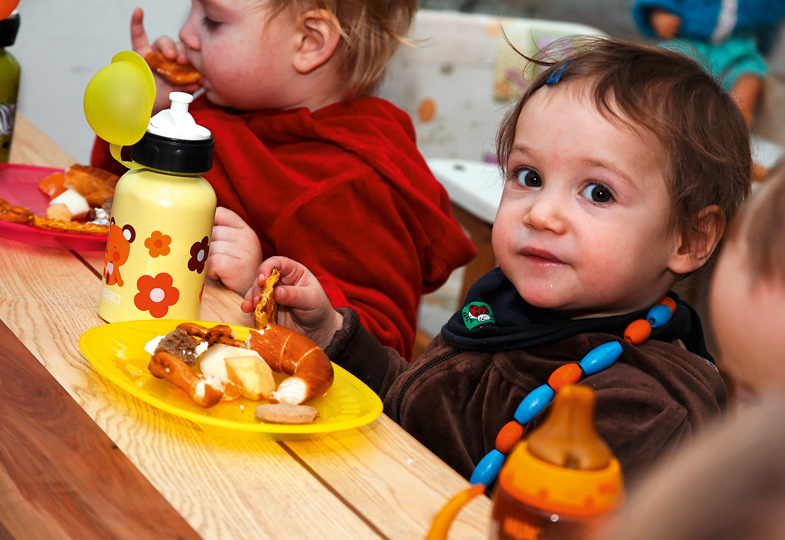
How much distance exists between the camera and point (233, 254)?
125cm

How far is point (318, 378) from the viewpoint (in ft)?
2.68

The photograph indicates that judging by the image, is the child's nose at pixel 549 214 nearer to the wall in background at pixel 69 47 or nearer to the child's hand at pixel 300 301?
the child's hand at pixel 300 301

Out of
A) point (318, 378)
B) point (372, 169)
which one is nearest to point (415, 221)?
point (372, 169)

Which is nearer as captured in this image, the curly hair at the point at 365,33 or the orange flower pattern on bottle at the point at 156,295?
the orange flower pattern on bottle at the point at 156,295

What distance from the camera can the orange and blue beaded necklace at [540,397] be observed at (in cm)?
96

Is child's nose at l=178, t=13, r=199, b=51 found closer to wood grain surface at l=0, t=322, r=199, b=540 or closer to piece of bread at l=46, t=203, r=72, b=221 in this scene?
piece of bread at l=46, t=203, r=72, b=221

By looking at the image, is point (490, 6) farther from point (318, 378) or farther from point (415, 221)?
point (318, 378)

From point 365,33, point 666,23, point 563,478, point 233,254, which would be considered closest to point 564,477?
point 563,478

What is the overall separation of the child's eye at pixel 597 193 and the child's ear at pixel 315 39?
2.22 feet

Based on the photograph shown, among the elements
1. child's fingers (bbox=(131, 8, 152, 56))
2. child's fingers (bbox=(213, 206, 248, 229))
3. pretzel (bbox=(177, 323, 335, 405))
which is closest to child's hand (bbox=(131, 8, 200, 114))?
child's fingers (bbox=(131, 8, 152, 56))

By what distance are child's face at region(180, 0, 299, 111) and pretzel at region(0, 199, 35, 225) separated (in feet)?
1.50

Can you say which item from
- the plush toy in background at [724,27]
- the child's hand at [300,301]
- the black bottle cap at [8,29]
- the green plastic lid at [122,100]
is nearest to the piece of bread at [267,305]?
the child's hand at [300,301]

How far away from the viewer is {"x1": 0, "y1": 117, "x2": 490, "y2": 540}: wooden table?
2.01 ft

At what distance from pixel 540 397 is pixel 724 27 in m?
3.09
